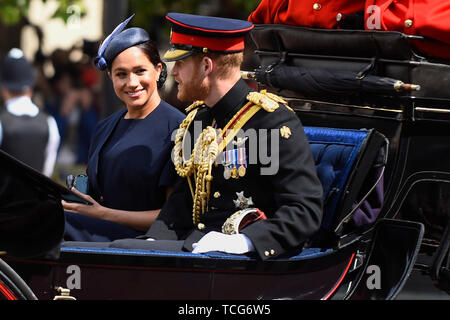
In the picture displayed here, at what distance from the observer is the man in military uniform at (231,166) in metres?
4.11

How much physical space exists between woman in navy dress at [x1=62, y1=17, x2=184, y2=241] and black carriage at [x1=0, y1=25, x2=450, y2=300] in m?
0.57

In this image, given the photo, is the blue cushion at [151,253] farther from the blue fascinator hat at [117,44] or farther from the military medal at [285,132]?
the blue fascinator hat at [117,44]

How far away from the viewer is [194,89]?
434 cm

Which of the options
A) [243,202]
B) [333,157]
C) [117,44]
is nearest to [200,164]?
[243,202]

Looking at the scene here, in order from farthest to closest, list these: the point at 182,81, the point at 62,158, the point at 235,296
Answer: the point at 62,158
the point at 182,81
the point at 235,296

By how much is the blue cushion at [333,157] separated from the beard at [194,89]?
67cm

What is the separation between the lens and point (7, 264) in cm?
382

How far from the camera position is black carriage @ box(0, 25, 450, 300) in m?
3.93

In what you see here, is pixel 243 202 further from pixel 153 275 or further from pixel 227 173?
pixel 153 275

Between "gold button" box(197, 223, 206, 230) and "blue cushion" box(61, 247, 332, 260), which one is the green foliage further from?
"blue cushion" box(61, 247, 332, 260)

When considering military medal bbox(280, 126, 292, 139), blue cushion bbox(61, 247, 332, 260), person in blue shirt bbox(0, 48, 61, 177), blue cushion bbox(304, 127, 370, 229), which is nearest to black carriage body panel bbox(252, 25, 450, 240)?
blue cushion bbox(304, 127, 370, 229)

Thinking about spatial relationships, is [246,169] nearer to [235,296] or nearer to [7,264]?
[235,296]
